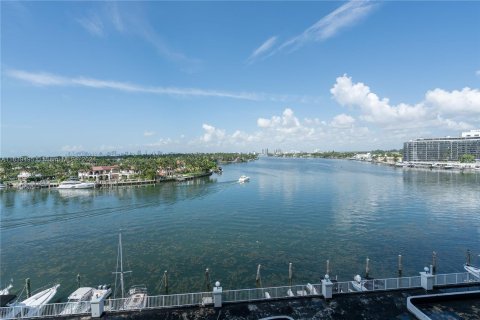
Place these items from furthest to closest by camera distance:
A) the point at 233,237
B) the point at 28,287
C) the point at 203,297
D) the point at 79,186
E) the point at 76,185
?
the point at 76,185
the point at 79,186
the point at 233,237
the point at 28,287
the point at 203,297

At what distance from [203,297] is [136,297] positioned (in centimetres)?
681

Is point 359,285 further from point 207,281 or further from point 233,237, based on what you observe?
point 233,237

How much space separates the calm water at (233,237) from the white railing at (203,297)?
3755 mm

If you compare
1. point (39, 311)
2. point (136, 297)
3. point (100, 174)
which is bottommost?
point (136, 297)

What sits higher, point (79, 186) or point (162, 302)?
point (162, 302)

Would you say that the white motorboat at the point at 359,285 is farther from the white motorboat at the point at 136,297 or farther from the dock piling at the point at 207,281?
the white motorboat at the point at 136,297

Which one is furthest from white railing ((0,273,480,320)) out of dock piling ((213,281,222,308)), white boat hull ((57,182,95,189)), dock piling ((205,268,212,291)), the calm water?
white boat hull ((57,182,95,189))

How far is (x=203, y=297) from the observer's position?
19.6 metres

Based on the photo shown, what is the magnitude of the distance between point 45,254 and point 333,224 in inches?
1605

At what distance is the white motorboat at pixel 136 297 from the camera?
70.3 feet

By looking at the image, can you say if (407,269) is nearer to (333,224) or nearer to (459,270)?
(459,270)

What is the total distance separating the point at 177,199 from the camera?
242 ft

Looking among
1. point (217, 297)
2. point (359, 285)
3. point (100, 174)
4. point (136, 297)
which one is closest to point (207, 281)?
point (136, 297)

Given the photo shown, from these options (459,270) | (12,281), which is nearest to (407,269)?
(459,270)
